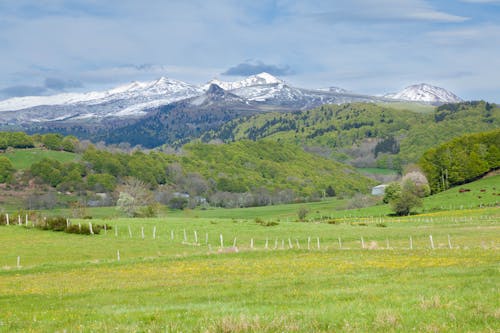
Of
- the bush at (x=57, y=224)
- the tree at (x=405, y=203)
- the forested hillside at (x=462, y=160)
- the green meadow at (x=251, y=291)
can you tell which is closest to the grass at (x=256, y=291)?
the green meadow at (x=251, y=291)

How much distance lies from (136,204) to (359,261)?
99.3 m

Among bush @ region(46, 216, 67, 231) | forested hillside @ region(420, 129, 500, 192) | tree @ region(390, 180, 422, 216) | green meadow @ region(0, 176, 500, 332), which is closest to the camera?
green meadow @ region(0, 176, 500, 332)

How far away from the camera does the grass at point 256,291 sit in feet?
48.0

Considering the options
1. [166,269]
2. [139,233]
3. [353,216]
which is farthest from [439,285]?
[353,216]

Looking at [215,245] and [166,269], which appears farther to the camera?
[215,245]

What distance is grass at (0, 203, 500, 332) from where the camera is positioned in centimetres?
1464

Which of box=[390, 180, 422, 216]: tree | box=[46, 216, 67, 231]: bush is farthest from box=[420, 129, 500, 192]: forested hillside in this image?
box=[46, 216, 67, 231]: bush

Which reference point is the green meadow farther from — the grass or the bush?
the bush

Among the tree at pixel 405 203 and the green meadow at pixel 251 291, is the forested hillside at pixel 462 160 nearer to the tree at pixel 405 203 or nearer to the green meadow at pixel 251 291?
the tree at pixel 405 203

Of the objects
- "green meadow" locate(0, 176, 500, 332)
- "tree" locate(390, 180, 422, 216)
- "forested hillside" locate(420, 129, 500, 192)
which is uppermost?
"forested hillside" locate(420, 129, 500, 192)

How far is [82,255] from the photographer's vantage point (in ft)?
183

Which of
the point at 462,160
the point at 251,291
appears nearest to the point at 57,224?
the point at 251,291

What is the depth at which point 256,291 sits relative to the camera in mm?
24234

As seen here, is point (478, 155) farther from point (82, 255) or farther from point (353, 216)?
point (82, 255)
